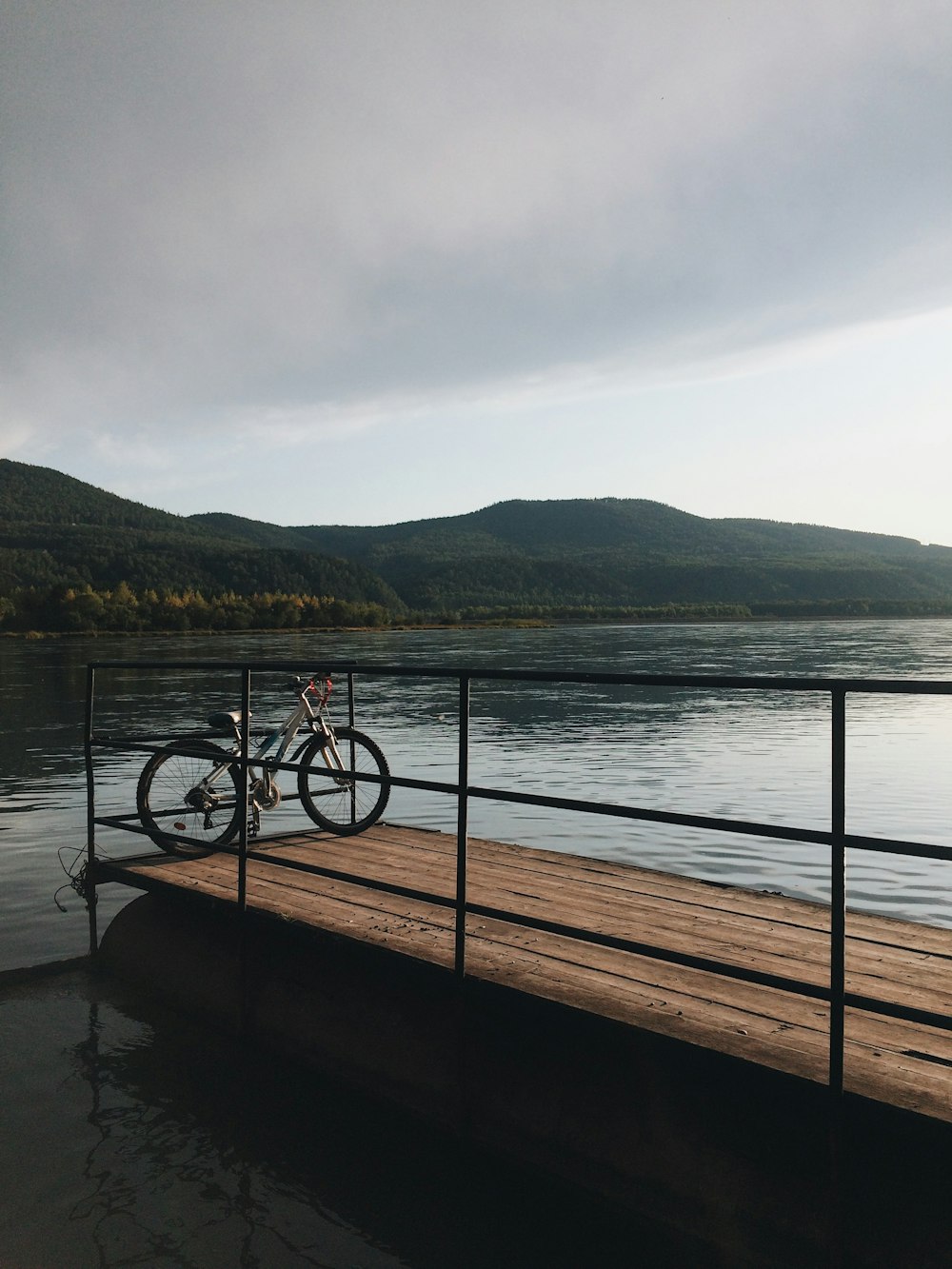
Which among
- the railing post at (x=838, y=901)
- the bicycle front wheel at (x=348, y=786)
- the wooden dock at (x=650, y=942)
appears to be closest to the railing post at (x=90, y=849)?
the wooden dock at (x=650, y=942)

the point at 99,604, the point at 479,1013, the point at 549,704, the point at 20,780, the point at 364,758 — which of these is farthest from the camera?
the point at 99,604

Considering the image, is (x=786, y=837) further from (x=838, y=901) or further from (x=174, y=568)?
(x=174, y=568)

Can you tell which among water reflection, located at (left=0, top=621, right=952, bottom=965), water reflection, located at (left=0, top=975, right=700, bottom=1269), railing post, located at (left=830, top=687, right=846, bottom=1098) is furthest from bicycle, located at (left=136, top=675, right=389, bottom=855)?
railing post, located at (left=830, top=687, right=846, bottom=1098)

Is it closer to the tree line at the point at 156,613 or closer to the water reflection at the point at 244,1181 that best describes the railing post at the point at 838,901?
the water reflection at the point at 244,1181

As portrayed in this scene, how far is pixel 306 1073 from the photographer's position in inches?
202

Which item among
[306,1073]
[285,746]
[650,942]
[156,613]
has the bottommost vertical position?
[306,1073]

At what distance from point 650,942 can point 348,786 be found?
3.94 m

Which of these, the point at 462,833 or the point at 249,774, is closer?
the point at 462,833

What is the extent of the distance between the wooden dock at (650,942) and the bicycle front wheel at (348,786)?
0.53 metres

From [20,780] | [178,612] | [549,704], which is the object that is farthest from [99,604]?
[20,780]

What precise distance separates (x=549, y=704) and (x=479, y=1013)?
1174 inches

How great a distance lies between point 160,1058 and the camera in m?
5.56

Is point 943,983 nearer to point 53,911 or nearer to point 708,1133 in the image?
point 708,1133

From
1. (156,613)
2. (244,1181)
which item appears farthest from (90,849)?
(156,613)
